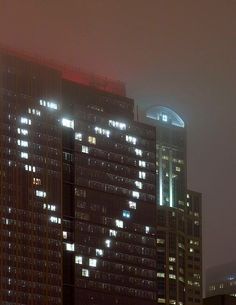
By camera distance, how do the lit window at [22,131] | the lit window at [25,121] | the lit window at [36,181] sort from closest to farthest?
the lit window at [36,181] → the lit window at [22,131] → the lit window at [25,121]

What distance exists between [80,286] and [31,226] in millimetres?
15362

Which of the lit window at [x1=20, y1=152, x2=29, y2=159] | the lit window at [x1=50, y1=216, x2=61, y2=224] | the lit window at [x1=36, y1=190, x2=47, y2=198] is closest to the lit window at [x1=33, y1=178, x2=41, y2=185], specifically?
the lit window at [x1=36, y1=190, x2=47, y2=198]

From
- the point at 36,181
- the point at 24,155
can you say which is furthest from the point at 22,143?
the point at 36,181

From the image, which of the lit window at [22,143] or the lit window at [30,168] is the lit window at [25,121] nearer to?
the lit window at [22,143]

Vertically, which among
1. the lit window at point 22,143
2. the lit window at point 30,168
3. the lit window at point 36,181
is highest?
the lit window at point 22,143

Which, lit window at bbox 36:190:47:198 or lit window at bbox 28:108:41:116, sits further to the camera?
lit window at bbox 28:108:41:116

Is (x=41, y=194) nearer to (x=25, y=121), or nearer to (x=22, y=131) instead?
(x=22, y=131)

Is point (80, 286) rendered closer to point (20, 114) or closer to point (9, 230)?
point (9, 230)

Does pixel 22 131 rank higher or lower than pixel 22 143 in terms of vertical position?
higher

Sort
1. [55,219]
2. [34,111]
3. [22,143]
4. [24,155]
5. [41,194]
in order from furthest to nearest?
[34,111]
[55,219]
[41,194]
[22,143]
[24,155]

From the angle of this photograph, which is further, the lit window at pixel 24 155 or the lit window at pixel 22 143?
the lit window at pixel 22 143

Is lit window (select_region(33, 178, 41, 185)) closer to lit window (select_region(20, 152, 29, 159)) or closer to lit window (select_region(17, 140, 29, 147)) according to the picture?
lit window (select_region(20, 152, 29, 159))

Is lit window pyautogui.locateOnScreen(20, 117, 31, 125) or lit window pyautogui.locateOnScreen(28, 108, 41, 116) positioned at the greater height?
lit window pyautogui.locateOnScreen(28, 108, 41, 116)

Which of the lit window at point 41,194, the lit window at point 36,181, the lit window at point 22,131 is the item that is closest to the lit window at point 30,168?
the lit window at point 36,181
